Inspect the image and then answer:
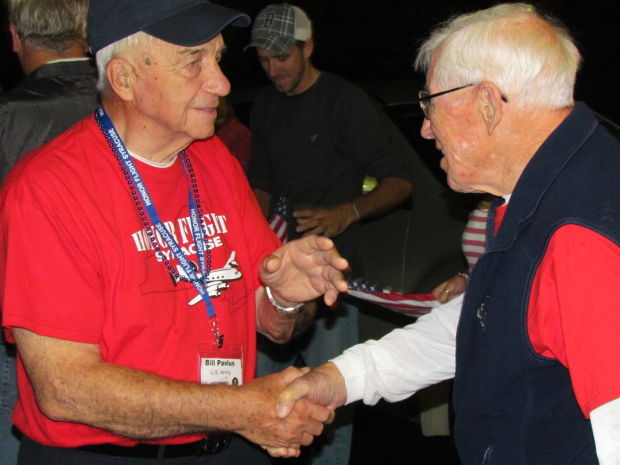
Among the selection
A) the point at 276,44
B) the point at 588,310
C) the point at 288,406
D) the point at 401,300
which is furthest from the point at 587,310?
the point at 276,44

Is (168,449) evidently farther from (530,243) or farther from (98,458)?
(530,243)

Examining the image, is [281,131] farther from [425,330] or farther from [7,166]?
[425,330]

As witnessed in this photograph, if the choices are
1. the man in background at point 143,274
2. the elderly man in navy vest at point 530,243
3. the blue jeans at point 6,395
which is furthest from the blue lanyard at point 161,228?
the blue jeans at point 6,395

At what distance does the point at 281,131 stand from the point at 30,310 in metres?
2.54

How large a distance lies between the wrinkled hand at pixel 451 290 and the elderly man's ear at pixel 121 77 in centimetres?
190

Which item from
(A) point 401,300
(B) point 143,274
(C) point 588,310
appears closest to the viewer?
(C) point 588,310

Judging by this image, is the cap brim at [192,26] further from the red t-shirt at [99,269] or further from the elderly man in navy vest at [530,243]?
the elderly man in navy vest at [530,243]

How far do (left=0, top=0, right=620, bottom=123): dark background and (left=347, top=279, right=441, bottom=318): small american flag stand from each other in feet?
36.2

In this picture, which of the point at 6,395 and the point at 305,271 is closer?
the point at 305,271

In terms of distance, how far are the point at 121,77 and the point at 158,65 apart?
0.12 metres

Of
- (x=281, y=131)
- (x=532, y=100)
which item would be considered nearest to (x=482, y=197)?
(x=281, y=131)

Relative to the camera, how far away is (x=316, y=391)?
2.82 meters

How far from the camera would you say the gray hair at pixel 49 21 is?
11.2 feet

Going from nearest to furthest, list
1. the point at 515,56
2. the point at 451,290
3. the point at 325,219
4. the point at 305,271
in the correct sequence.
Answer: the point at 515,56 → the point at 305,271 → the point at 451,290 → the point at 325,219
